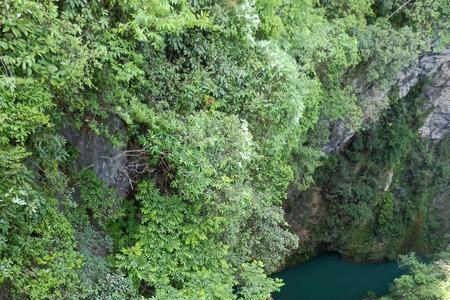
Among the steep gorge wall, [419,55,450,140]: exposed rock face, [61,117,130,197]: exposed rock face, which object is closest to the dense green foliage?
[61,117,130,197]: exposed rock face

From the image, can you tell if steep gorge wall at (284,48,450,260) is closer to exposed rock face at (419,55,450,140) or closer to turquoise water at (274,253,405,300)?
exposed rock face at (419,55,450,140)

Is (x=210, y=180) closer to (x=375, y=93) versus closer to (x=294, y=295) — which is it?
(x=375, y=93)

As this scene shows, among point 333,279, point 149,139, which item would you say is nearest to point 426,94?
point 333,279

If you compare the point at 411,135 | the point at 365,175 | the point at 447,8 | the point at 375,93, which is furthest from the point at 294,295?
the point at 447,8

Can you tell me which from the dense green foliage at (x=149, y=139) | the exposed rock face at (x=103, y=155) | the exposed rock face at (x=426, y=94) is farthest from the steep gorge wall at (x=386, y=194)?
the exposed rock face at (x=103, y=155)

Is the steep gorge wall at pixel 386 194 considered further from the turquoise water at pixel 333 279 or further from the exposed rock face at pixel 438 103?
the turquoise water at pixel 333 279

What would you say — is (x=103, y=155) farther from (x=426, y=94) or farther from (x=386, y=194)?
(x=386, y=194)
